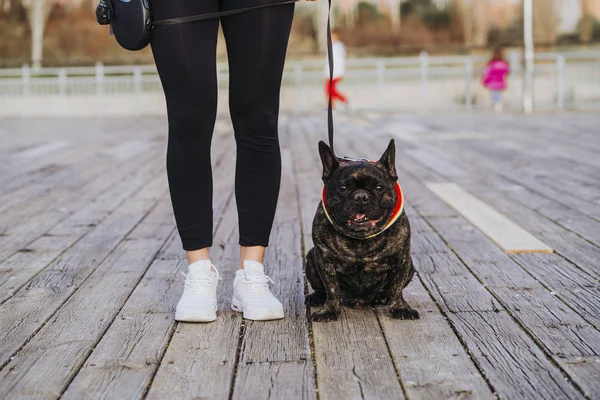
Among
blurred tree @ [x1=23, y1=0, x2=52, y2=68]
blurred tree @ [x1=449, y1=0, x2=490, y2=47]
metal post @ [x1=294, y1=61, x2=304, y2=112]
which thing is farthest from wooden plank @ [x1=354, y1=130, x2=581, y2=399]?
Answer: blurred tree @ [x1=449, y1=0, x2=490, y2=47]

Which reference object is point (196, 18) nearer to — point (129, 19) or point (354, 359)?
point (129, 19)

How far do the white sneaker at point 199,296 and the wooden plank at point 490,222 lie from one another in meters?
1.49

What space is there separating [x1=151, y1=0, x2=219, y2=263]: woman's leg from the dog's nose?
0.51m

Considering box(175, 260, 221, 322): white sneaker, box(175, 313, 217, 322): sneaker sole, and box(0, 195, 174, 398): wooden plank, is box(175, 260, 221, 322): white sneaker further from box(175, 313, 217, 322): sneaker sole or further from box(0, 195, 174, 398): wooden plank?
box(0, 195, 174, 398): wooden plank

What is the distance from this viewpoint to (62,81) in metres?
20.9

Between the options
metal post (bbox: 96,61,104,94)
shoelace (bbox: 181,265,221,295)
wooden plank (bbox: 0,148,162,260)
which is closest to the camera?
shoelace (bbox: 181,265,221,295)

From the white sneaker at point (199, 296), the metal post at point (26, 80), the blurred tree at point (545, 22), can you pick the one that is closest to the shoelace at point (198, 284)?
the white sneaker at point (199, 296)

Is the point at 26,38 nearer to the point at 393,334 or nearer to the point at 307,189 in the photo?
the point at 307,189

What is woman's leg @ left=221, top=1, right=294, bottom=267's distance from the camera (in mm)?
2555

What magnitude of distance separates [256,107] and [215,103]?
13 centimetres

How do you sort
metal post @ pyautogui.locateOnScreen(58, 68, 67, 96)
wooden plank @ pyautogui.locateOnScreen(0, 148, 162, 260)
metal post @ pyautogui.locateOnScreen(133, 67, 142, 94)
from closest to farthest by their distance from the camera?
wooden plank @ pyautogui.locateOnScreen(0, 148, 162, 260), metal post @ pyautogui.locateOnScreen(133, 67, 142, 94), metal post @ pyautogui.locateOnScreen(58, 68, 67, 96)

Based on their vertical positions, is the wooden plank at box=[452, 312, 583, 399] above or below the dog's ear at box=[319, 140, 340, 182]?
below

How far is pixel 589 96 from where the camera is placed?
18.2 metres

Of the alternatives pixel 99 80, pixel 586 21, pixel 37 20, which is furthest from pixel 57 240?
pixel 586 21
